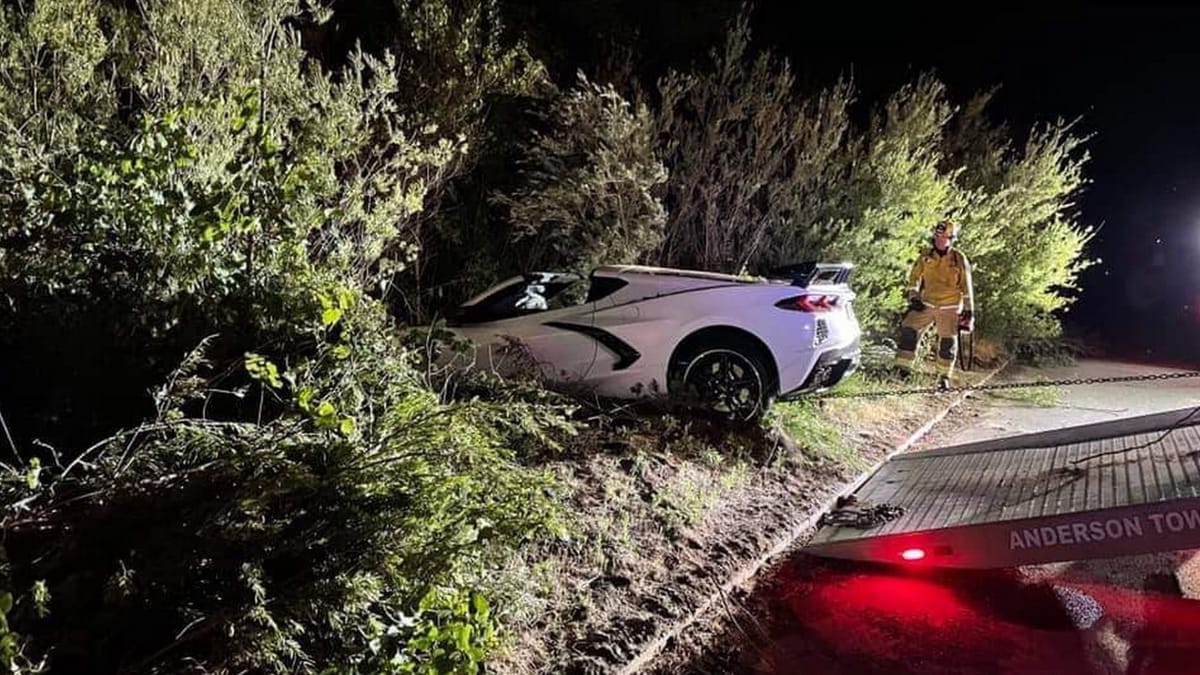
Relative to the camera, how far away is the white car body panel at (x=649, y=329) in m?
6.59

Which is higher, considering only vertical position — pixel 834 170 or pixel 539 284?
pixel 834 170

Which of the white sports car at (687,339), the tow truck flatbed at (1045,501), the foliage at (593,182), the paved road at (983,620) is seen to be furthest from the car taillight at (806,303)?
the foliage at (593,182)

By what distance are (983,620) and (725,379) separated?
2.87 meters

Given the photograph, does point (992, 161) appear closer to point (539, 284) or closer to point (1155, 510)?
point (539, 284)

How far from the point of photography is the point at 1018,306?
1373 centimetres

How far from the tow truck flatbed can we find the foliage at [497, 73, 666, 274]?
14.3 feet

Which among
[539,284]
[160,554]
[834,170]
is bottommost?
[160,554]

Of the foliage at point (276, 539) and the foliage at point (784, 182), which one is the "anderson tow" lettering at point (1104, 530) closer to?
the foliage at point (276, 539)

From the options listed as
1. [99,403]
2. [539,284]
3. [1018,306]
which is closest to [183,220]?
[99,403]

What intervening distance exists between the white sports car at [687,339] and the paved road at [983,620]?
196 centimetres

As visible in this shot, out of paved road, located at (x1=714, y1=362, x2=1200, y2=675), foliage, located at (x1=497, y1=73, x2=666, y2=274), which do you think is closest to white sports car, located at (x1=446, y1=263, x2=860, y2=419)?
paved road, located at (x1=714, y1=362, x2=1200, y2=675)

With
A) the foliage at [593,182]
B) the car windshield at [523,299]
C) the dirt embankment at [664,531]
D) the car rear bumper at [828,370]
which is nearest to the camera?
the dirt embankment at [664,531]

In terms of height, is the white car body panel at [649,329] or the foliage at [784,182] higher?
the foliage at [784,182]

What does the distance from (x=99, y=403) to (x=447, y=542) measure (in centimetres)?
239
